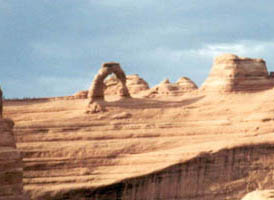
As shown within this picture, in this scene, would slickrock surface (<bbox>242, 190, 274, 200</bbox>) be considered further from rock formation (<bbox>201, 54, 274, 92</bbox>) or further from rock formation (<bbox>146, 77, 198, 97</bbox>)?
rock formation (<bbox>146, 77, 198, 97</bbox>)

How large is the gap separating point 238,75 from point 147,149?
10.7 m

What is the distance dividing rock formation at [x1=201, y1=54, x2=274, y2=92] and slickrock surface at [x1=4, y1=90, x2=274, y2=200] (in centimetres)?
150

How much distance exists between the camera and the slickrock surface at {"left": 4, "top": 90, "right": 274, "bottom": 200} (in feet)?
123

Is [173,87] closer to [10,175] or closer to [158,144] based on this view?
[158,144]

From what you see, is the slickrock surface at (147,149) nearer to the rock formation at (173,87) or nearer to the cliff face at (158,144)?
the cliff face at (158,144)

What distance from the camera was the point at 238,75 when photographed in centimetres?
4631

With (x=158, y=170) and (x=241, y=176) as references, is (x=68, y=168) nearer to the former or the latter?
(x=158, y=170)

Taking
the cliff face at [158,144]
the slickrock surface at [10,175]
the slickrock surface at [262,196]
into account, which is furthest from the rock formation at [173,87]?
the slickrock surface at [262,196]

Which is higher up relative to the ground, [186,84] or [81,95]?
[186,84]

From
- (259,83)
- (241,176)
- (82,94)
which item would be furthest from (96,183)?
(82,94)

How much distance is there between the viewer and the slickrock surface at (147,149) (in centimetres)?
3756

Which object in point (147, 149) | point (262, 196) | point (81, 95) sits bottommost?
point (262, 196)

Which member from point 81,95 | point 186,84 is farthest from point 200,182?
point 186,84

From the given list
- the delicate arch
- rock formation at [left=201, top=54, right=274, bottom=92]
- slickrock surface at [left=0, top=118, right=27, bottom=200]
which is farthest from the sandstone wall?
slickrock surface at [left=0, top=118, right=27, bottom=200]
